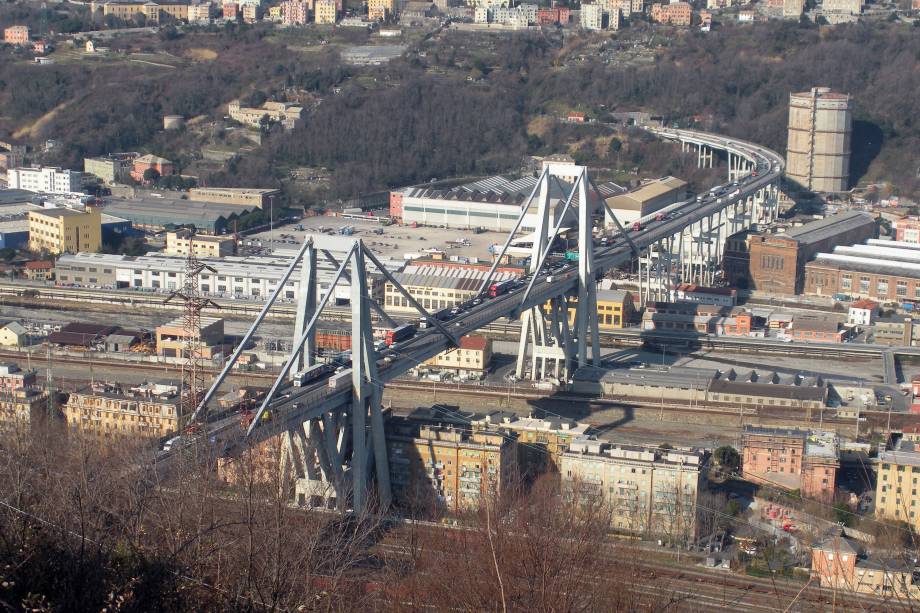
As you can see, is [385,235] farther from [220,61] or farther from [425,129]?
[220,61]

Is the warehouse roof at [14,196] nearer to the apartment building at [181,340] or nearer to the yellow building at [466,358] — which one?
the apartment building at [181,340]

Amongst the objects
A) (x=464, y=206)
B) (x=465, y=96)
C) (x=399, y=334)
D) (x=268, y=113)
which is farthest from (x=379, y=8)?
(x=399, y=334)

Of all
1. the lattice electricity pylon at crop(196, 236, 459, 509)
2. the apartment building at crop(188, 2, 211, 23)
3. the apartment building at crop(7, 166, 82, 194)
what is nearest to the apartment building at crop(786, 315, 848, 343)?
the lattice electricity pylon at crop(196, 236, 459, 509)

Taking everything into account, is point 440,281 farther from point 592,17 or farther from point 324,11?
point 324,11

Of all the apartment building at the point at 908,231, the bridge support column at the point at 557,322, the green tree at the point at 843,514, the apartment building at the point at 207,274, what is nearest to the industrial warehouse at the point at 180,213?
the apartment building at the point at 207,274

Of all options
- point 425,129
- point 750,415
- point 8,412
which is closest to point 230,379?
point 8,412

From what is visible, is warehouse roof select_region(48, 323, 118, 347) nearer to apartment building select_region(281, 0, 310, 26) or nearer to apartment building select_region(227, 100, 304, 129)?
apartment building select_region(227, 100, 304, 129)
